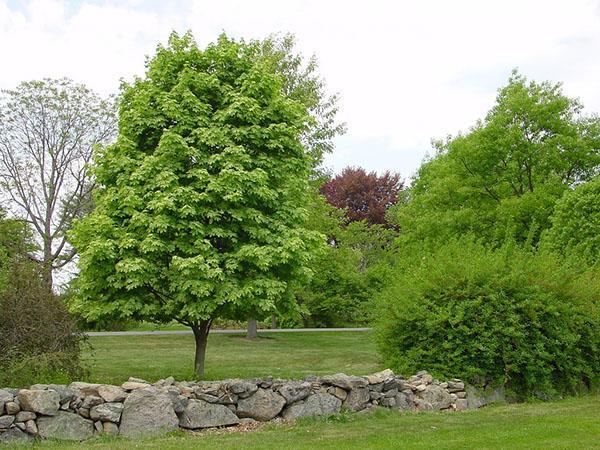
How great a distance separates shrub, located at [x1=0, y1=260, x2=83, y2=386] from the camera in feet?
30.9

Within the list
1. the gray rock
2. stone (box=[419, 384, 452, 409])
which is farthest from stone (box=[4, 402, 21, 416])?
stone (box=[419, 384, 452, 409])

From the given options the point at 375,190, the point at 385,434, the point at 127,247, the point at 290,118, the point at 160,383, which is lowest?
the point at 385,434

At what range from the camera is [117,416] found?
26.9 feet

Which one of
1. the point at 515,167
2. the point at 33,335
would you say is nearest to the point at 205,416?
the point at 33,335

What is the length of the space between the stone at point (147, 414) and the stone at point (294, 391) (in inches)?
64.5

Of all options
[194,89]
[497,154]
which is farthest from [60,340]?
[497,154]

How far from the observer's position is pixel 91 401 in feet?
26.6

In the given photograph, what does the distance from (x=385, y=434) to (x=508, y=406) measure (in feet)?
11.4

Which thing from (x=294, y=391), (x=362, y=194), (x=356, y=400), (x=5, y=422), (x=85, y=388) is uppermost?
(x=362, y=194)

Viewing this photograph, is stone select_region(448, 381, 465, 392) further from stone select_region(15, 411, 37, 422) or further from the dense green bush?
stone select_region(15, 411, 37, 422)

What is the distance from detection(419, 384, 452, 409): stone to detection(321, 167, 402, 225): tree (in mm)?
34157

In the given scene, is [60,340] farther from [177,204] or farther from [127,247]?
[177,204]

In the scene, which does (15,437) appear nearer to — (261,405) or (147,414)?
(147,414)

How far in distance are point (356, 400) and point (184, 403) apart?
8.91 ft
